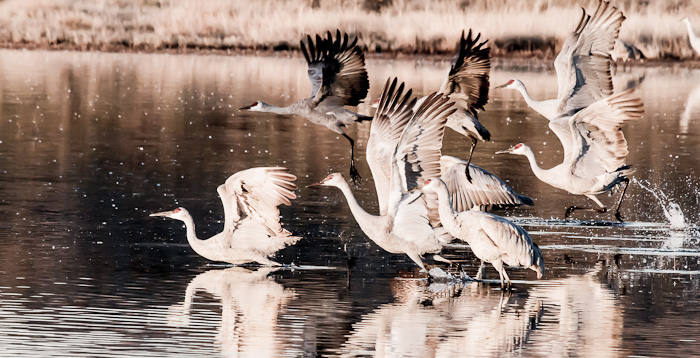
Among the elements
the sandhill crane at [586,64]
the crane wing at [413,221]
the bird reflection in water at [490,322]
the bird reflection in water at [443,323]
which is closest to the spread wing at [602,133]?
the sandhill crane at [586,64]

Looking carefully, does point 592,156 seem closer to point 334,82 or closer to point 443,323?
point 334,82

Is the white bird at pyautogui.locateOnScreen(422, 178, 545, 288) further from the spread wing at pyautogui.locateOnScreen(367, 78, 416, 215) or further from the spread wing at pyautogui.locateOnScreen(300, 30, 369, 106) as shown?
the spread wing at pyautogui.locateOnScreen(300, 30, 369, 106)

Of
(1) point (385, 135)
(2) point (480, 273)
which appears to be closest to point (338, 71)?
(1) point (385, 135)

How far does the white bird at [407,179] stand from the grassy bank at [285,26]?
24.3 meters

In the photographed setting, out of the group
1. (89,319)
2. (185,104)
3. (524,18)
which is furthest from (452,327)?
(524,18)

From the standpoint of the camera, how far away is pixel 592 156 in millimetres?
14758

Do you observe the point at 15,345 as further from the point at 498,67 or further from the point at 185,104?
the point at 498,67

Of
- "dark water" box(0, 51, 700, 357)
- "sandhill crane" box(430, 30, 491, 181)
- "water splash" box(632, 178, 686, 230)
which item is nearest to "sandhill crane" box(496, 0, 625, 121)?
"sandhill crane" box(430, 30, 491, 181)

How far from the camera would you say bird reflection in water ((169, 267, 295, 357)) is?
28.5 feet

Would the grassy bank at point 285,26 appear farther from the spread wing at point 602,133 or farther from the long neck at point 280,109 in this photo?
the spread wing at point 602,133

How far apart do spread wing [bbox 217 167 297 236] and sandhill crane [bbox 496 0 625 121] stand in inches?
173

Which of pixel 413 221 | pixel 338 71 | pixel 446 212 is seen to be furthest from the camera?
pixel 338 71

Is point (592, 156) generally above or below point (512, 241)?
above

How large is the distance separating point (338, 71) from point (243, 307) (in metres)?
5.19
